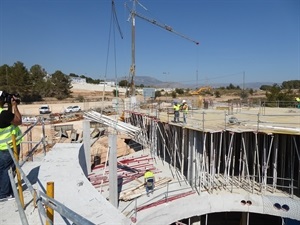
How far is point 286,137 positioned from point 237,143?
3077 mm

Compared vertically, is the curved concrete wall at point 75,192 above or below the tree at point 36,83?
below

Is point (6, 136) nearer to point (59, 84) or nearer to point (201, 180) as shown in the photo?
point (201, 180)

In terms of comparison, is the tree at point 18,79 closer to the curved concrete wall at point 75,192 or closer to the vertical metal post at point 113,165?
the vertical metal post at point 113,165

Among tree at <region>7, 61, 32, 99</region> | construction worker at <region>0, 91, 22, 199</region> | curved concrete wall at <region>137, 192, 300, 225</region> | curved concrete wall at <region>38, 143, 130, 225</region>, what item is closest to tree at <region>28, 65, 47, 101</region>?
tree at <region>7, 61, 32, 99</region>

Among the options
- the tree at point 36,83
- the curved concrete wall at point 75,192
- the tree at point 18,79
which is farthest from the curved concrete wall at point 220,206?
the tree at point 36,83

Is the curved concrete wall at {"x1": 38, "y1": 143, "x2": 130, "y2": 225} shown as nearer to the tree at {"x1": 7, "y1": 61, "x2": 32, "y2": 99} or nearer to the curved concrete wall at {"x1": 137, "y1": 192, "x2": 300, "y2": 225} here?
the curved concrete wall at {"x1": 137, "y1": 192, "x2": 300, "y2": 225}

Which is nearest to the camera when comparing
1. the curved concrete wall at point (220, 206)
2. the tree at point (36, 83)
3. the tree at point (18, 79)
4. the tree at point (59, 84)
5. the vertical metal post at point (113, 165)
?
the vertical metal post at point (113, 165)

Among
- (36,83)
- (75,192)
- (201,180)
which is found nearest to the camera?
(75,192)

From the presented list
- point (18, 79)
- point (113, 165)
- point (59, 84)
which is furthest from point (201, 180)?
point (59, 84)

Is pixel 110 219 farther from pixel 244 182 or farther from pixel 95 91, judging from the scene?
pixel 95 91

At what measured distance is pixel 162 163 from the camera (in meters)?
17.2

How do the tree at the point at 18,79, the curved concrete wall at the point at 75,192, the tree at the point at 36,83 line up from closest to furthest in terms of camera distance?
1. the curved concrete wall at the point at 75,192
2. the tree at the point at 18,79
3. the tree at the point at 36,83

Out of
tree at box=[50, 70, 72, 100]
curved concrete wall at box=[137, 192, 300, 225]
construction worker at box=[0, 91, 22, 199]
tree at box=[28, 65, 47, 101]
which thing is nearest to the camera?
construction worker at box=[0, 91, 22, 199]

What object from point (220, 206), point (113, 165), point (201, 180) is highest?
point (113, 165)
